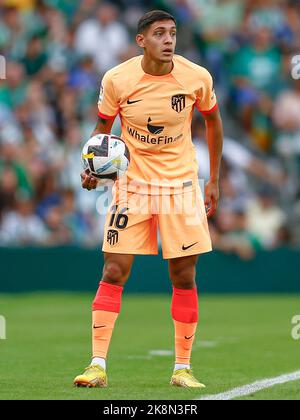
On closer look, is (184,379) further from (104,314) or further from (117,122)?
(117,122)

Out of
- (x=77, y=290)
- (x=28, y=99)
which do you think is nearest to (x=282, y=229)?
(x=77, y=290)

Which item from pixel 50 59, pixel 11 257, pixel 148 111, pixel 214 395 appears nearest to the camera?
pixel 214 395

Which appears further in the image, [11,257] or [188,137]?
[11,257]

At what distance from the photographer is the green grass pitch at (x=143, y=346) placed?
24.4 ft

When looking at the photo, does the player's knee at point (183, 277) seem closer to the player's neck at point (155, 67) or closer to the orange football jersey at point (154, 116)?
the orange football jersey at point (154, 116)

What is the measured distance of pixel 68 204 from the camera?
16156mm

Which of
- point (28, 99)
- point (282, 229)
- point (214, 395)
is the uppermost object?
point (28, 99)

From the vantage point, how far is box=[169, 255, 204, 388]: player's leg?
7.88 metres

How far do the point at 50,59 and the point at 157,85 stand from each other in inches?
406

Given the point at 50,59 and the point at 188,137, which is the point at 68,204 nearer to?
the point at 50,59

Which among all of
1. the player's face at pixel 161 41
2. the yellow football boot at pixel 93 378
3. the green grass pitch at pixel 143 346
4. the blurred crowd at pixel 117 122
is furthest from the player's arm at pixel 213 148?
the blurred crowd at pixel 117 122

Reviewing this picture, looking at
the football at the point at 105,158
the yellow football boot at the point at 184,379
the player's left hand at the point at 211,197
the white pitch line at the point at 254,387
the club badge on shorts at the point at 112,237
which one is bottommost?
the white pitch line at the point at 254,387

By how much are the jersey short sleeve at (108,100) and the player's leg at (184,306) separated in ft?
3.60

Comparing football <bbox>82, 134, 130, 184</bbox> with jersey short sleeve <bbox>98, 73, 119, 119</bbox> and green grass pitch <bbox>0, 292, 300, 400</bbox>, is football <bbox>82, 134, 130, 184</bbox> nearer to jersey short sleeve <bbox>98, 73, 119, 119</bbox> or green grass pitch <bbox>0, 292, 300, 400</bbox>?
jersey short sleeve <bbox>98, 73, 119, 119</bbox>
